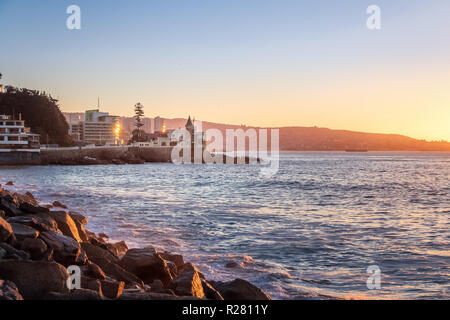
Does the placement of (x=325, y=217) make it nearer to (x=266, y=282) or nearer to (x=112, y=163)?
(x=266, y=282)

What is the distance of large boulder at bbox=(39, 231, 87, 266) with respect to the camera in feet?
22.1

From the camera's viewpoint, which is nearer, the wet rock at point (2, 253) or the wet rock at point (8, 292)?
the wet rock at point (8, 292)

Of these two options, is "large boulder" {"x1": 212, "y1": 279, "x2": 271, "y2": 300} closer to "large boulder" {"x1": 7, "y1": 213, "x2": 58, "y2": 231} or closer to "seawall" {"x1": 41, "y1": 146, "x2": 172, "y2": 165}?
"large boulder" {"x1": 7, "y1": 213, "x2": 58, "y2": 231}

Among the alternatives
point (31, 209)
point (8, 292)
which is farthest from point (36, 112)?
point (8, 292)

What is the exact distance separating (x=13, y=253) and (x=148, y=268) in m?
2.21

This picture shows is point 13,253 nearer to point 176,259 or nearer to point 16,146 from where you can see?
point 176,259

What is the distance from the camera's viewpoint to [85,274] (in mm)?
6441

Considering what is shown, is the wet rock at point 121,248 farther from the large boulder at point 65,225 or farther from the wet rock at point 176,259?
the wet rock at point 176,259

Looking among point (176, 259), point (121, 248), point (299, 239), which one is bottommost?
point (299, 239)

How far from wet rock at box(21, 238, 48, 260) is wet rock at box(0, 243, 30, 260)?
261 millimetres

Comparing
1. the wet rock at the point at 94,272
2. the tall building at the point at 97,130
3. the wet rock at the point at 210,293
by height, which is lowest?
the wet rock at the point at 210,293

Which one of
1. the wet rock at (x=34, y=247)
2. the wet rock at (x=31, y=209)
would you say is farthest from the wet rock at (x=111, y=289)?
the wet rock at (x=31, y=209)

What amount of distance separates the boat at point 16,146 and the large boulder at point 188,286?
228 ft

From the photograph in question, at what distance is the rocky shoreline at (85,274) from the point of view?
4977 millimetres
